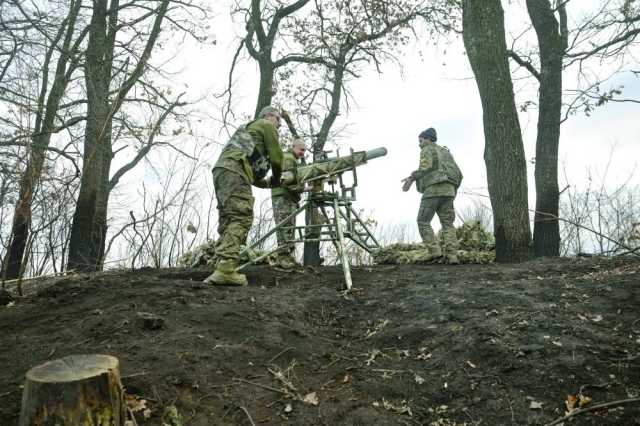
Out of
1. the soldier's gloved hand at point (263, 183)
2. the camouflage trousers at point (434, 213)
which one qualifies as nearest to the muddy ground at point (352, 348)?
the soldier's gloved hand at point (263, 183)

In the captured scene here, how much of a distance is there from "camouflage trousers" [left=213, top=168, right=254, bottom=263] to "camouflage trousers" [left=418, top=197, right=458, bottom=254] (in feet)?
12.7

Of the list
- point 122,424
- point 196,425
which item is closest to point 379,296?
point 196,425

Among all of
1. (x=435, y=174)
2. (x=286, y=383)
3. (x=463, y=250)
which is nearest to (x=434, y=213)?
(x=435, y=174)

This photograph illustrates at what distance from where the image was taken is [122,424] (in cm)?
273

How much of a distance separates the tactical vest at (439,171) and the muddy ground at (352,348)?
3.20m

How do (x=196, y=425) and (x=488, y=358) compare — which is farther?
(x=488, y=358)

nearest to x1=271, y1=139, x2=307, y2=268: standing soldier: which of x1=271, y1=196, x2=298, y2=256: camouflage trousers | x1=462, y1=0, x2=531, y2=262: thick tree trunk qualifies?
x1=271, y1=196, x2=298, y2=256: camouflage trousers

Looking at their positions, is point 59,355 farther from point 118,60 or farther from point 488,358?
point 118,60

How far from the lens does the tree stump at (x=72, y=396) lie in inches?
98.0

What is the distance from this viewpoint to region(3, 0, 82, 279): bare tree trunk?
18.0 feet

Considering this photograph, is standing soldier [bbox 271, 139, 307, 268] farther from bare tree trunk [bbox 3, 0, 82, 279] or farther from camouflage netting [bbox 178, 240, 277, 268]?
bare tree trunk [bbox 3, 0, 82, 279]

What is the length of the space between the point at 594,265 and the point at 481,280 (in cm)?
150

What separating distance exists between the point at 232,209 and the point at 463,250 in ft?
15.4

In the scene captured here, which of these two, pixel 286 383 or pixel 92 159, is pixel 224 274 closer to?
pixel 286 383
